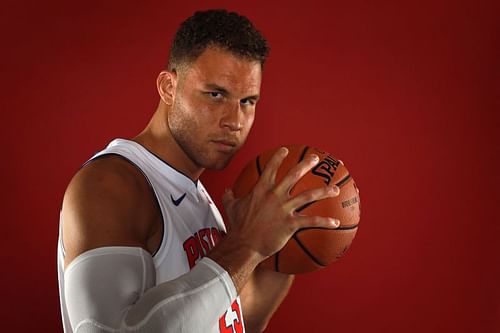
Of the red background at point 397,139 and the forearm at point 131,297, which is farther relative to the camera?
the red background at point 397,139

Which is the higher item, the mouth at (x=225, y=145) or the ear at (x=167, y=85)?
the ear at (x=167, y=85)

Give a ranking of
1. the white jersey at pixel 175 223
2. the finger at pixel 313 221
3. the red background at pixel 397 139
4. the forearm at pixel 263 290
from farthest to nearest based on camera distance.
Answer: the red background at pixel 397 139, the forearm at pixel 263 290, the white jersey at pixel 175 223, the finger at pixel 313 221

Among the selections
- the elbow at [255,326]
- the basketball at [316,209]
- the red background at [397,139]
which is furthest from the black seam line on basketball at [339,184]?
the red background at [397,139]

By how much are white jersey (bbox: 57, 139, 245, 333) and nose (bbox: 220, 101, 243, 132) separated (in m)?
0.17

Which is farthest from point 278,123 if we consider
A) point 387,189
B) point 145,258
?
point 145,258

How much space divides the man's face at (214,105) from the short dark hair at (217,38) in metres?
0.02

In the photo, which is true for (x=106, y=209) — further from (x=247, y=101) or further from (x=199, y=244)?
(x=247, y=101)

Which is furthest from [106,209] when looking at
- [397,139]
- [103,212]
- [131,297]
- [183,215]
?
[397,139]

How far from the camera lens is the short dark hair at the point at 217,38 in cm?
122

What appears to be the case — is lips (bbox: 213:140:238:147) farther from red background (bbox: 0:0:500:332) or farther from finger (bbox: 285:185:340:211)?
red background (bbox: 0:0:500:332)

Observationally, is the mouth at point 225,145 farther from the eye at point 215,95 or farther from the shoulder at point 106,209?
the shoulder at point 106,209

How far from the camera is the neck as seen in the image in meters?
1.26

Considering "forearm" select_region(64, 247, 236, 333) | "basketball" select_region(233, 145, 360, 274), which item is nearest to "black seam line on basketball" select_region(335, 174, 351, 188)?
"basketball" select_region(233, 145, 360, 274)

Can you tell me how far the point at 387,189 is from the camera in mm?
1997
